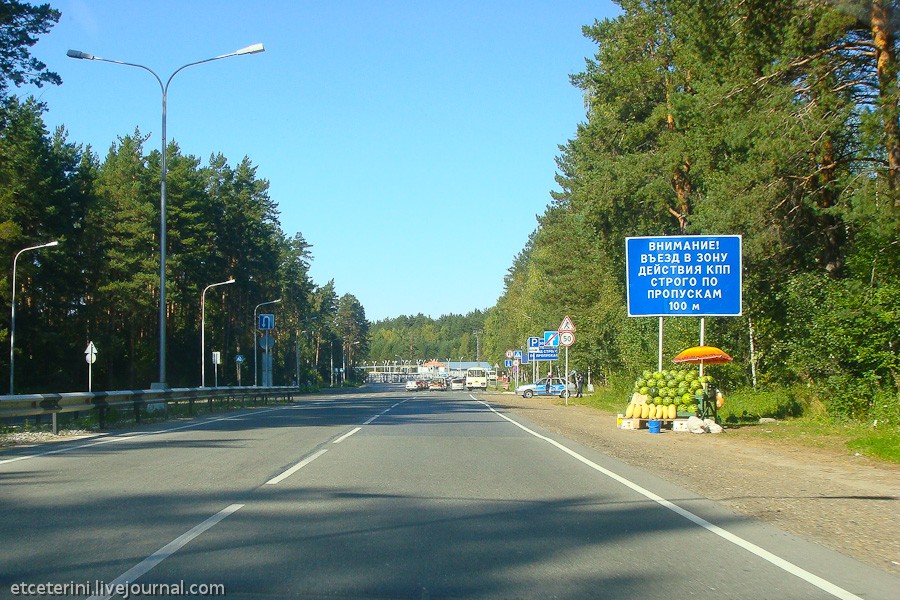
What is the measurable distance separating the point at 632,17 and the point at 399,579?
35953 millimetres

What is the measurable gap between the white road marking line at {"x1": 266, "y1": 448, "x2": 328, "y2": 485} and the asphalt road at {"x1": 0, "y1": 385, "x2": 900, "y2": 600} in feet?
0.17

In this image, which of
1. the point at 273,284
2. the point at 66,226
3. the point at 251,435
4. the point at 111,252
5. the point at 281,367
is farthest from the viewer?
the point at 281,367

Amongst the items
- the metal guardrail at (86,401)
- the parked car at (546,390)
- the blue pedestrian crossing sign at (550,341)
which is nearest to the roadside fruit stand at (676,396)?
the metal guardrail at (86,401)

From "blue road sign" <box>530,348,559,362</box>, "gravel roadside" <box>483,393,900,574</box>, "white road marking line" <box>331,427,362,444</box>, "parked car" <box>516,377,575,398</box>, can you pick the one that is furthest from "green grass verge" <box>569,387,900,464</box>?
"parked car" <box>516,377,575,398</box>

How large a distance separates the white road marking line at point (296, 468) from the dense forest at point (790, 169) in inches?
515

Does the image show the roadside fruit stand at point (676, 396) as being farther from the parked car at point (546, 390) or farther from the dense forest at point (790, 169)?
the parked car at point (546, 390)

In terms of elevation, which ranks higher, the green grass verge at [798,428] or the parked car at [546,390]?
the green grass verge at [798,428]

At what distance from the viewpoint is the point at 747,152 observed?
2547cm

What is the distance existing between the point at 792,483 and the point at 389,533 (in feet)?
24.3

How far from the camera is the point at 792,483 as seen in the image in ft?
43.3

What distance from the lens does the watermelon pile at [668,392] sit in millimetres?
24500

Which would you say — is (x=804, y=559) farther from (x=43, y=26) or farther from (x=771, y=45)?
(x=43, y=26)

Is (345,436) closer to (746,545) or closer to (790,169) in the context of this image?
(746,545)

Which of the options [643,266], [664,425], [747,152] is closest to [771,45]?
[747,152]
